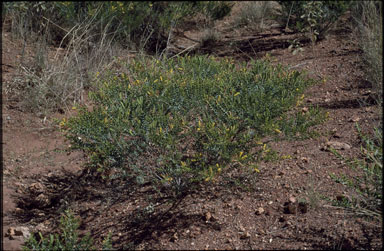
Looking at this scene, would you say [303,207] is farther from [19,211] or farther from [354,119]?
[19,211]

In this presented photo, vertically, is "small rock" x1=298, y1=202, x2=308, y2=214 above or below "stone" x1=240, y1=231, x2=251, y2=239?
above

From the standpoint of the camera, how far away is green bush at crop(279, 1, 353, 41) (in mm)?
5704

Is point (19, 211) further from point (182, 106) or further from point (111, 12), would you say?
point (111, 12)

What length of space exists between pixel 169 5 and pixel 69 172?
12.4 ft

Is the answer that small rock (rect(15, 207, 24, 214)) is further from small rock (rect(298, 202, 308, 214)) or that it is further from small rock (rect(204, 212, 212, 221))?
small rock (rect(298, 202, 308, 214))

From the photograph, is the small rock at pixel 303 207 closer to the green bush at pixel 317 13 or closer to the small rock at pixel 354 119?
the small rock at pixel 354 119

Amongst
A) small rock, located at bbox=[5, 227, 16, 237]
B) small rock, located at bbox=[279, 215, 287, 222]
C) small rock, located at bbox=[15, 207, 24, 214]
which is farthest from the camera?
small rock, located at bbox=[15, 207, 24, 214]

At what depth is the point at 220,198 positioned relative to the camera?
3.45 metres

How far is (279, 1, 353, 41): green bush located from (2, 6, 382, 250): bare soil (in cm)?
83

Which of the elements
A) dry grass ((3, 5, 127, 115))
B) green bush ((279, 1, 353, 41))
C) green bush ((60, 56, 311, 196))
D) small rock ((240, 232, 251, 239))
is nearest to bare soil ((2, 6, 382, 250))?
small rock ((240, 232, 251, 239))

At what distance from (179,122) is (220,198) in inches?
27.2

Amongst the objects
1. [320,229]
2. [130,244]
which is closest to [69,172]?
[130,244]

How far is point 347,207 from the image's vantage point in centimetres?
286

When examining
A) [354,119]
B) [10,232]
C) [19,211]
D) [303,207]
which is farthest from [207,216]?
[354,119]
